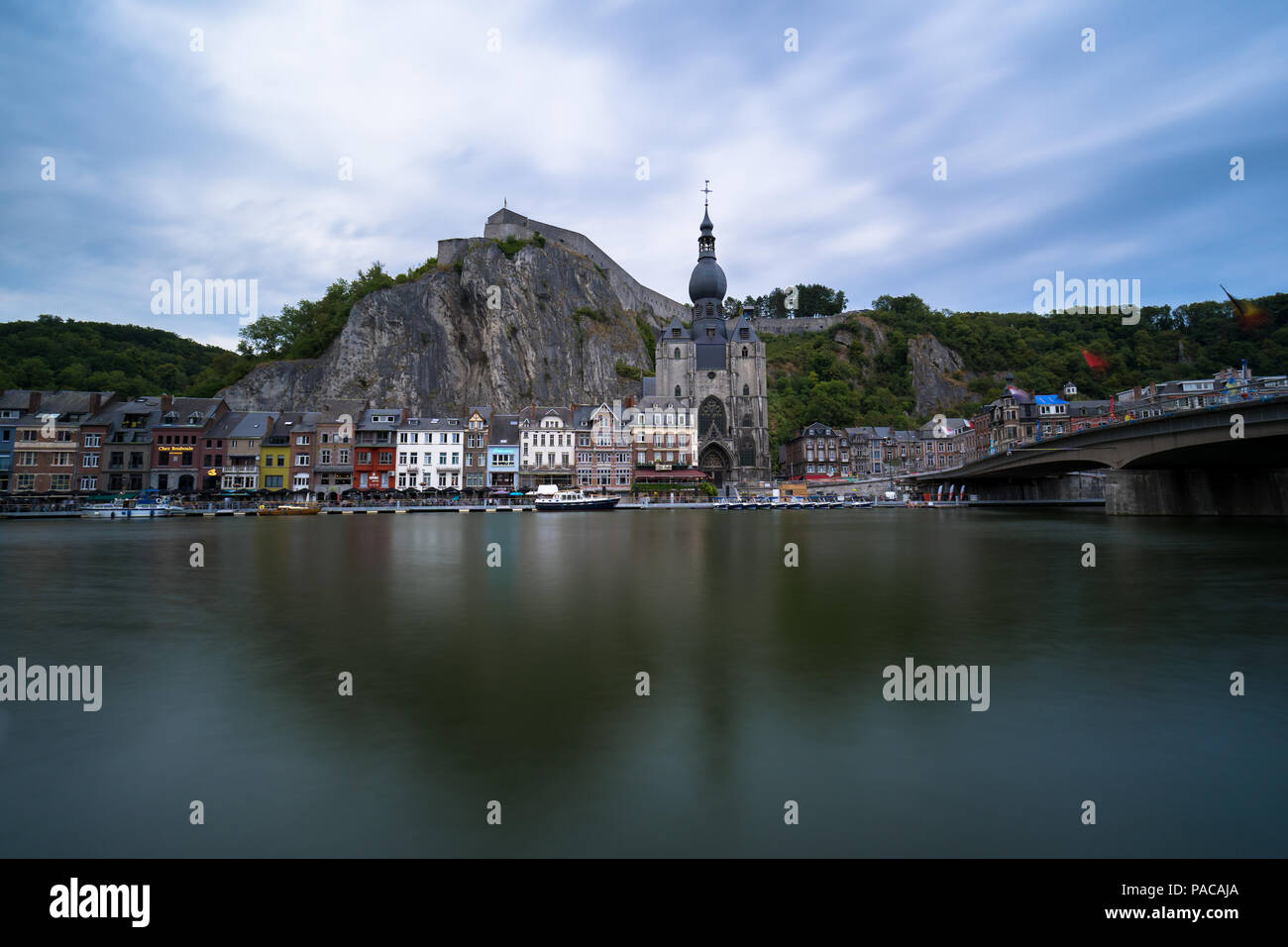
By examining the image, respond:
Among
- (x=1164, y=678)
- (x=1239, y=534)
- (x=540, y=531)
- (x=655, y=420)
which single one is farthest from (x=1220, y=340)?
(x=1164, y=678)

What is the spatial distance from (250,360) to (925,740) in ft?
356

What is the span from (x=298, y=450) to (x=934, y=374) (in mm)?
118224

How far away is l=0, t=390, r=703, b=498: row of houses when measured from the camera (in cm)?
6775

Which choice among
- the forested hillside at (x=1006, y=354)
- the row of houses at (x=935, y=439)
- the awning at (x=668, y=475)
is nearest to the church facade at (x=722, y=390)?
the row of houses at (x=935, y=439)

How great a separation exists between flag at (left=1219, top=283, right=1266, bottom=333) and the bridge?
69.6 metres

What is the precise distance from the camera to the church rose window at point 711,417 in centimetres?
9431

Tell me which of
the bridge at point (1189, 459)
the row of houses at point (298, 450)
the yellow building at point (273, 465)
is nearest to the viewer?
the bridge at point (1189, 459)

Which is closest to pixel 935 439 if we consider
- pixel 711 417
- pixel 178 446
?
Result: pixel 711 417

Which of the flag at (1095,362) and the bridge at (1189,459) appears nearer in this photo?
the bridge at (1189,459)

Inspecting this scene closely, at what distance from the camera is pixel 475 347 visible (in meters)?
98.7

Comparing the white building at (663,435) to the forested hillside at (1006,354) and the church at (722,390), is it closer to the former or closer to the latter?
the church at (722,390)
